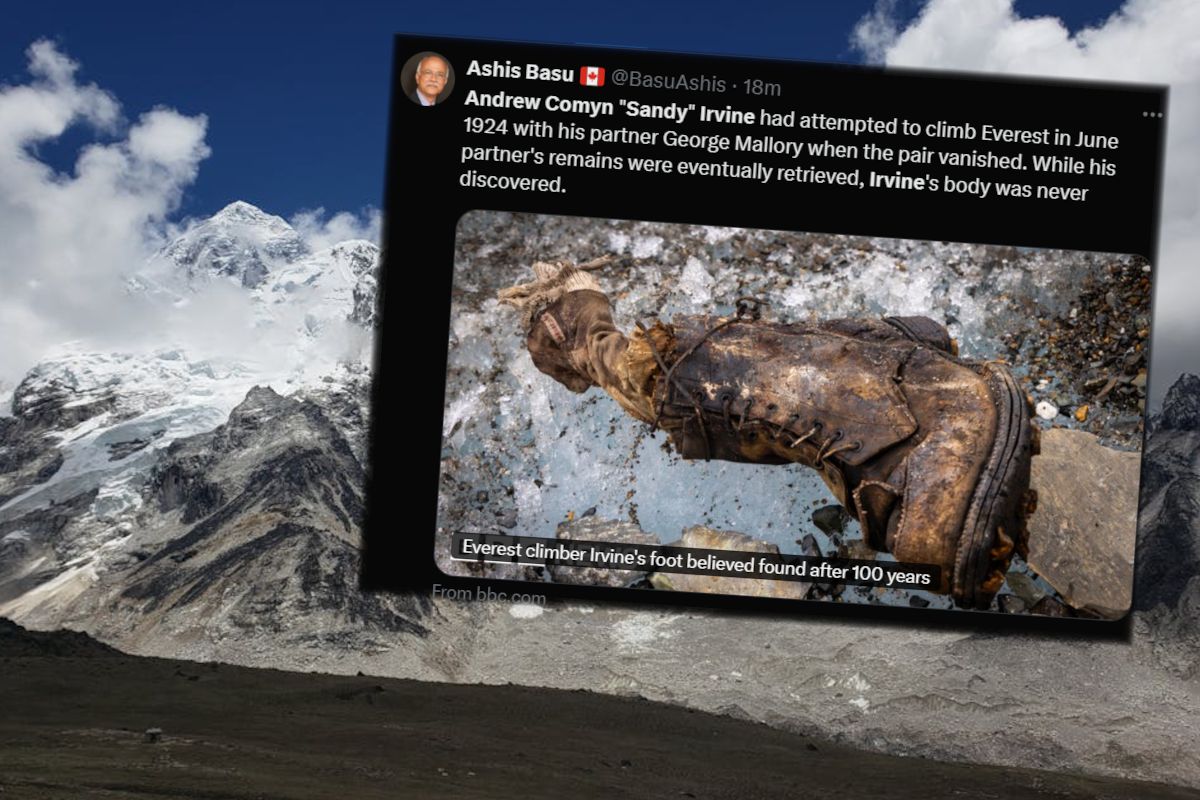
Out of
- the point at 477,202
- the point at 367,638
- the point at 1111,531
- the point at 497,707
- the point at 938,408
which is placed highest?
the point at 477,202

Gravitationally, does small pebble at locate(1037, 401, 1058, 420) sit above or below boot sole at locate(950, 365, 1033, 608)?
above

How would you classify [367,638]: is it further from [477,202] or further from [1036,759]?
[477,202]

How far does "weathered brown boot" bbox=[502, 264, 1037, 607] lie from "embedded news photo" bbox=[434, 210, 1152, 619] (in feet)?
0.06

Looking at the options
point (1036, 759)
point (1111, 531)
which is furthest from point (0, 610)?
point (1111, 531)

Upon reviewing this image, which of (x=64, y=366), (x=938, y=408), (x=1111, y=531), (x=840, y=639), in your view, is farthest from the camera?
(x=64, y=366)

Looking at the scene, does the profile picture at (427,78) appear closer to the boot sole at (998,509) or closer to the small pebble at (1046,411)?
the boot sole at (998,509)

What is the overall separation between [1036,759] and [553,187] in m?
26.9

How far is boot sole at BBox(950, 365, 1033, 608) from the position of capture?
25.1 feet

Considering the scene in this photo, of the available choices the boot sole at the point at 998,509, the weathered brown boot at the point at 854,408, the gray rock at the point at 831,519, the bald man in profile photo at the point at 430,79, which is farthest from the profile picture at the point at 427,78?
the boot sole at the point at 998,509

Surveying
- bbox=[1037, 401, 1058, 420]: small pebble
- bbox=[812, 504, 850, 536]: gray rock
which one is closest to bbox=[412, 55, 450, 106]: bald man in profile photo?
bbox=[812, 504, 850, 536]: gray rock

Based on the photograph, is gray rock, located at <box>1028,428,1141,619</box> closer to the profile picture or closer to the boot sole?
the boot sole

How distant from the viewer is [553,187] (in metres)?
8.30

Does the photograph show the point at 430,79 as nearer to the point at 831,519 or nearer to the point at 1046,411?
the point at 831,519

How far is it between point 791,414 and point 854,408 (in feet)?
1.70
